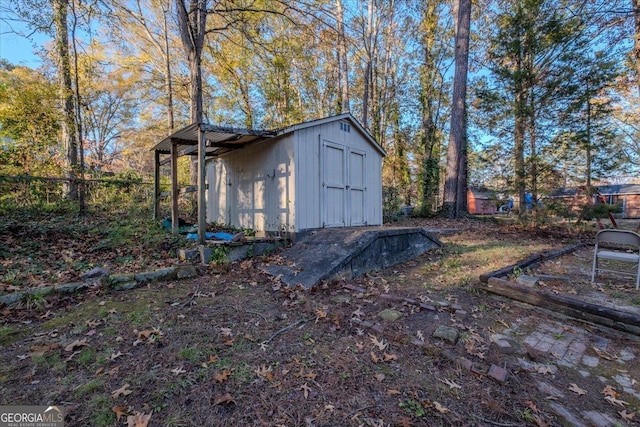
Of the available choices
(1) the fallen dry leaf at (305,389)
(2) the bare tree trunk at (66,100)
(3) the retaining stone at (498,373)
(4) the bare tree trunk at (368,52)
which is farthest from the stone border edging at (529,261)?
(4) the bare tree trunk at (368,52)

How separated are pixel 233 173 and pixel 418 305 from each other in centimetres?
602

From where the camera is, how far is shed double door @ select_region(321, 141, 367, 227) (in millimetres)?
6766

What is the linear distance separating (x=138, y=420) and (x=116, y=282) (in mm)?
2963

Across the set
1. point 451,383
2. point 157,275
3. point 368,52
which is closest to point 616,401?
point 451,383

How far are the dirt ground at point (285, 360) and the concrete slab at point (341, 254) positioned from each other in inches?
19.2

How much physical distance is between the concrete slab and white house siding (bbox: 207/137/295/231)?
87cm

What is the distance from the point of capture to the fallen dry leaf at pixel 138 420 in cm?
171

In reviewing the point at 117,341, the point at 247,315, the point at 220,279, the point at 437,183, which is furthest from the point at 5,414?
the point at 437,183

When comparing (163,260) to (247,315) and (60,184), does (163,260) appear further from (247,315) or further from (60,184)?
(60,184)

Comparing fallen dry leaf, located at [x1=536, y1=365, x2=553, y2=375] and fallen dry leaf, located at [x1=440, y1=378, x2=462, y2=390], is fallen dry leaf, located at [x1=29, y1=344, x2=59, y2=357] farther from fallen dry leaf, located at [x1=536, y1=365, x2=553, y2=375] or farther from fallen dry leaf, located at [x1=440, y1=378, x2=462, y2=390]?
fallen dry leaf, located at [x1=536, y1=365, x2=553, y2=375]

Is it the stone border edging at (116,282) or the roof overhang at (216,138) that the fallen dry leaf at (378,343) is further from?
the roof overhang at (216,138)

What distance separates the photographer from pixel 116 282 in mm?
4074

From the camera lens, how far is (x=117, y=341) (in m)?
2.69

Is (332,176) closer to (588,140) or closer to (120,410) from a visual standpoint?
(120,410)
